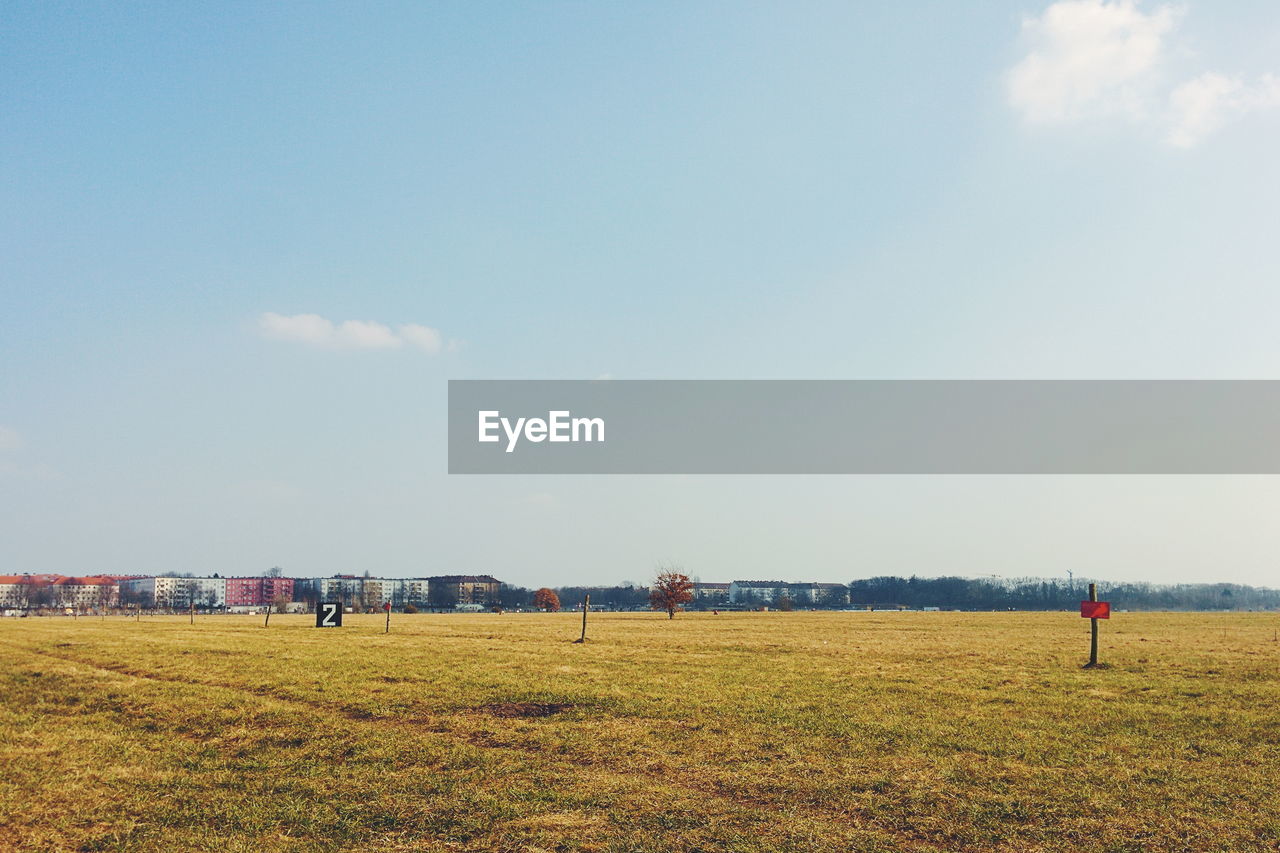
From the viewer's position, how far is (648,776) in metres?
12.9

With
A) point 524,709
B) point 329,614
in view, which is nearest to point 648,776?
point 524,709

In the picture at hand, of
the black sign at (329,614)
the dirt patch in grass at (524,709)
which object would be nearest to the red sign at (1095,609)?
the dirt patch in grass at (524,709)

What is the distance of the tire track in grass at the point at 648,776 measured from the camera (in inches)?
394

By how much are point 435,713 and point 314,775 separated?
18.0 feet

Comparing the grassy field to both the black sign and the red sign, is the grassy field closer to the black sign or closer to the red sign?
the red sign

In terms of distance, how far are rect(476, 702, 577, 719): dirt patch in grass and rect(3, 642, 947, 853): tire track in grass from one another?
129 cm

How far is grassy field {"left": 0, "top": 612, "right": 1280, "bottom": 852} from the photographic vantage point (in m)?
10.3

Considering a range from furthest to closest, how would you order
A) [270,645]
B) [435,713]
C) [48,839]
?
[270,645] → [435,713] → [48,839]

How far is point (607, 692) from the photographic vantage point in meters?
21.5

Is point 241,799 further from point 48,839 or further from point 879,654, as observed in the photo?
point 879,654

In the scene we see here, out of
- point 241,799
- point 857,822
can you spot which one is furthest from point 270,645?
point 857,822

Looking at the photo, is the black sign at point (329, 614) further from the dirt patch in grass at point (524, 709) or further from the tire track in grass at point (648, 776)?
the dirt patch in grass at point (524, 709)

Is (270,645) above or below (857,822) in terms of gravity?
below

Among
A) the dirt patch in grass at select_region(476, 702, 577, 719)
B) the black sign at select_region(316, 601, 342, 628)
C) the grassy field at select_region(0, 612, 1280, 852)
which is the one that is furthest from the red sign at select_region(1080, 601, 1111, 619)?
the black sign at select_region(316, 601, 342, 628)
